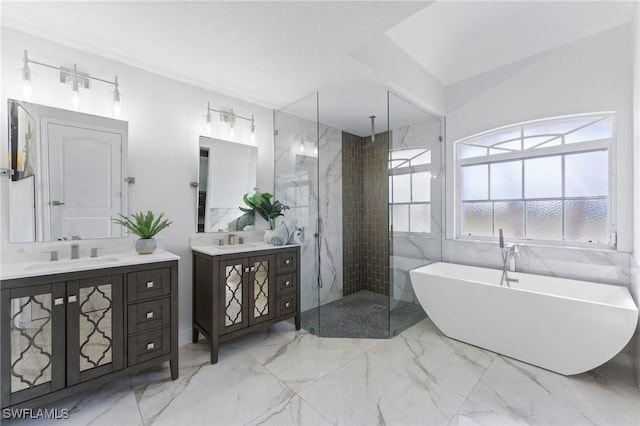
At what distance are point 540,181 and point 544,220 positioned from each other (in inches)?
16.3

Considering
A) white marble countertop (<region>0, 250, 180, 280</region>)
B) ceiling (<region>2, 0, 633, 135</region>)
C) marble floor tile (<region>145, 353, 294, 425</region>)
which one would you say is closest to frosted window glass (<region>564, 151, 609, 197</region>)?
ceiling (<region>2, 0, 633, 135</region>)

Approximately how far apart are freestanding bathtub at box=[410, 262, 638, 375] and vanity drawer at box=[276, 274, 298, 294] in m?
1.25

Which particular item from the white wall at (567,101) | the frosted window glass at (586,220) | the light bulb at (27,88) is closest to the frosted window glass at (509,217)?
the white wall at (567,101)

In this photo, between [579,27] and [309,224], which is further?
[309,224]

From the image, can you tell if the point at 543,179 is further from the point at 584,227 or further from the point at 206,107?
the point at 206,107

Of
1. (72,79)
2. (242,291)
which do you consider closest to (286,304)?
(242,291)

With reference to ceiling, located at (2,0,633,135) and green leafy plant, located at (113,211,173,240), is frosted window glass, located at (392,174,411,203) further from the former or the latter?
green leafy plant, located at (113,211,173,240)

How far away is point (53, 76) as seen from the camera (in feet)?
6.61

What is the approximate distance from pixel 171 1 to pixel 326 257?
2.80 metres

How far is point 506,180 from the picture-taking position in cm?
311

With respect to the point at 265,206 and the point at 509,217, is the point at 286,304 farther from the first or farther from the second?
the point at 509,217

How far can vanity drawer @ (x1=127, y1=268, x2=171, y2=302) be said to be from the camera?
1.88 metres

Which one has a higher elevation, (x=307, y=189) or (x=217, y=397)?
(x=307, y=189)

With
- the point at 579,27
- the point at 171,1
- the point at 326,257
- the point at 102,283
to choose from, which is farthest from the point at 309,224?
the point at 579,27
